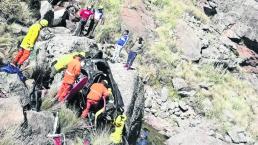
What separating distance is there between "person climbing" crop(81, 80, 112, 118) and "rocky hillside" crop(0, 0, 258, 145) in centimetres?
43

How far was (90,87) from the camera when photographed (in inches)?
609

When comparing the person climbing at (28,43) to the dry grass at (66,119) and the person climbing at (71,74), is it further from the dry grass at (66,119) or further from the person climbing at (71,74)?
the dry grass at (66,119)

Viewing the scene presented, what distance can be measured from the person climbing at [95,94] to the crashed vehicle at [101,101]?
0.26 m

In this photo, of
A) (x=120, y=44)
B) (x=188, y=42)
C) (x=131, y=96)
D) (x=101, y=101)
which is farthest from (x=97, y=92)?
(x=188, y=42)

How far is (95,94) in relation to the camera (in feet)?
49.2

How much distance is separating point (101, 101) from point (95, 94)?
2.08 feet

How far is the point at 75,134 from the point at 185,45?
671 inches

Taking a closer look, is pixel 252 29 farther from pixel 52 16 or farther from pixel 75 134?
pixel 75 134

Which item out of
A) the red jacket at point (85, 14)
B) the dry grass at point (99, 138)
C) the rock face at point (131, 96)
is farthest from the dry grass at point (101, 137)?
the red jacket at point (85, 14)

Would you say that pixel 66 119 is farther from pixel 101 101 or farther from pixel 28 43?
pixel 28 43

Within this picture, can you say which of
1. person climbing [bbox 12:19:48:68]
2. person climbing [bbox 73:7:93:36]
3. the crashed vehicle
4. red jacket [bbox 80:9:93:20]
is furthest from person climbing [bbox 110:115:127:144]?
red jacket [bbox 80:9:93:20]

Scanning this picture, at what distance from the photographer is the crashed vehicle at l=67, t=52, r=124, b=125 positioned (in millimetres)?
15539

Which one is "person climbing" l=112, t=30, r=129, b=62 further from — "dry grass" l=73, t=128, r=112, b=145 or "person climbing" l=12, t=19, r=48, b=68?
"dry grass" l=73, t=128, r=112, b=145

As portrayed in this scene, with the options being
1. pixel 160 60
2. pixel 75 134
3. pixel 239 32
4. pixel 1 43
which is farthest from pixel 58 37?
pixel 239 32
